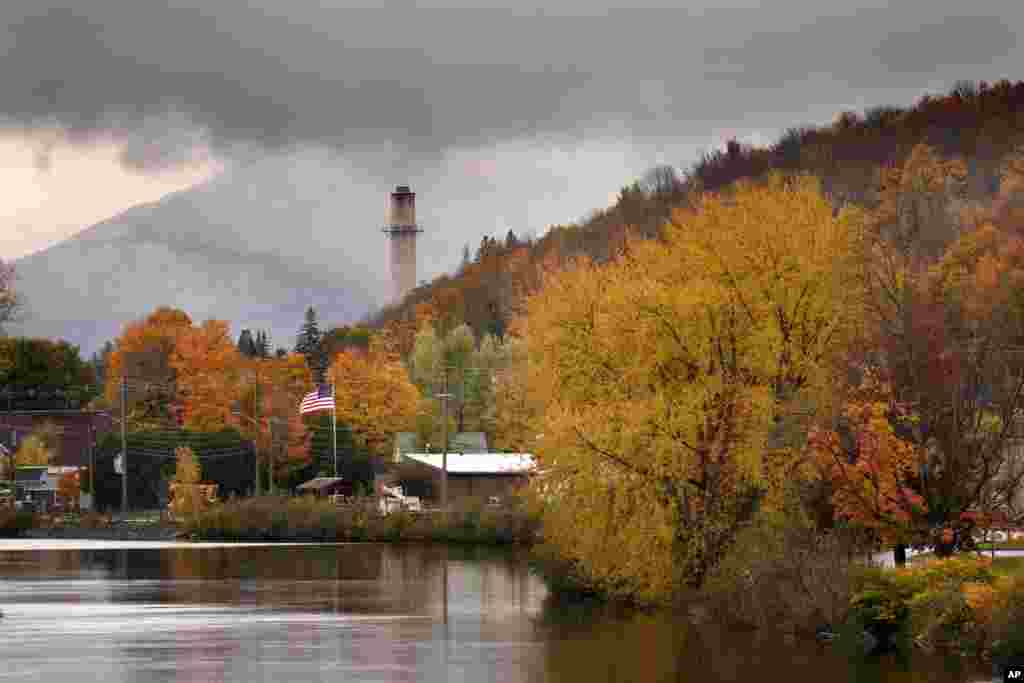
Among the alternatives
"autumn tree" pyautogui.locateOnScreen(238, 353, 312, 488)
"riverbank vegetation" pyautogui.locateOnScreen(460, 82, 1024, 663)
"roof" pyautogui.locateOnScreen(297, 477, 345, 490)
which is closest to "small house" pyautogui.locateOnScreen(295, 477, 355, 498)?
"roof" pyautogui.locateOnScreen(297, 477, 345, 490)

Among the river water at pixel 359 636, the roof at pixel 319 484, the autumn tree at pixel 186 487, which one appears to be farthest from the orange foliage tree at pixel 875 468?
the roof at pixel 319 484

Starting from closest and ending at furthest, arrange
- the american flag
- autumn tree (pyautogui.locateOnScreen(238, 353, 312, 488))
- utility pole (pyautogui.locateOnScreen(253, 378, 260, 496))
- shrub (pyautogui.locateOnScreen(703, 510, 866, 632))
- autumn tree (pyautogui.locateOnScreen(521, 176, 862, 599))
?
shrub (pyautogui.locateOnScreen(703, 510, 866, 632))
autumn tree (pyautogui.locateOnScreen(521, 176, 862, 599))
the american flag
utility pole (pyautogui.locateOnScreen(253, 378, 260, 496))
autumn tree (pyautogui.locateOnScreen(238, 353, 312, 488))

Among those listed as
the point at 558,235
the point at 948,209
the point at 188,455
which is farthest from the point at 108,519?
the point at 558,235

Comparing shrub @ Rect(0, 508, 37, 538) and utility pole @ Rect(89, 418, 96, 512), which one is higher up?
utility pole @ Rect(89, 418, 96, 512)

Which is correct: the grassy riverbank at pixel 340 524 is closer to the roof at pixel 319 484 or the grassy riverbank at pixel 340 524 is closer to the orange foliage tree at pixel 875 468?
the roof at pixel 319 484

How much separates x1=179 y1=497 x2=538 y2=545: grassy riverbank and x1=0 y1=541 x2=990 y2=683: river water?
18633 mm

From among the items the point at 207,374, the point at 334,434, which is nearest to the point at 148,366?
the point at 207,374

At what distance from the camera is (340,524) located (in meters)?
93.6

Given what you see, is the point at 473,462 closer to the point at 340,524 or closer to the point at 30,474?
the point at 340,524

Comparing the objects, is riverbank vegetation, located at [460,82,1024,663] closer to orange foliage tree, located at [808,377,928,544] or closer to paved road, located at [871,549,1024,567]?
orange foliage tree, located at [808,377,928,544]

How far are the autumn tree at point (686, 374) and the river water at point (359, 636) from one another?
8.86 feet

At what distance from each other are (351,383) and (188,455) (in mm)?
18085

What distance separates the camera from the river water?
3769cm

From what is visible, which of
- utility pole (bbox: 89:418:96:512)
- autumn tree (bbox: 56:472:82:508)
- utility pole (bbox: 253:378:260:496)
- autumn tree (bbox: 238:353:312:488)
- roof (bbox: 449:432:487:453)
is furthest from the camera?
roof (bbox: 449:432:487:453)
